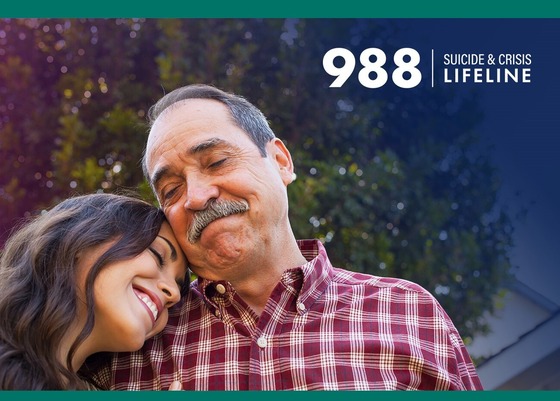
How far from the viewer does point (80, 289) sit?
1.82 m

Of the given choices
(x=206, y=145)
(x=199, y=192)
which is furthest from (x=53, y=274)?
(x=206, y=145)

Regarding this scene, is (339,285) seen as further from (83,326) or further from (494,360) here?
(494,360)

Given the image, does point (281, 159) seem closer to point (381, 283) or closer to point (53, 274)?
point (381, 283)

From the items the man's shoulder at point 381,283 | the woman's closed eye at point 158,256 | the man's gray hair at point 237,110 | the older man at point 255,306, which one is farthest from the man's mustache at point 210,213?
the man's shoulder at point 381,283

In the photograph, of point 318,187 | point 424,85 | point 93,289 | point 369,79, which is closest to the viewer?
point 93,289

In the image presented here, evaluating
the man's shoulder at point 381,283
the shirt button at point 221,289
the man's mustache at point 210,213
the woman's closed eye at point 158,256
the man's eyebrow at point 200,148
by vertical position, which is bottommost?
the man's shoulder at point 381,283

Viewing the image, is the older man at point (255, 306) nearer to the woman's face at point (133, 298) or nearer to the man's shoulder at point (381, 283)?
the man's shoulder at point (381, 283)

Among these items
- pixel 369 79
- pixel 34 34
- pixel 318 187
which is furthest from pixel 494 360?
pixel 34 34

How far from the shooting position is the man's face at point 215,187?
→ 79.7 inches

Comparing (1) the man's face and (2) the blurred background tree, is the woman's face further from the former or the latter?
(2) the blurred background tree

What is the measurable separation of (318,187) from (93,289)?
255cm

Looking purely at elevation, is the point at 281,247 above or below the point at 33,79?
below

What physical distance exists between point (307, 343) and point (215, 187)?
512 mm

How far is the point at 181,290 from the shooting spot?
215 cm
